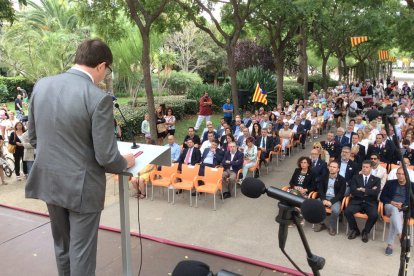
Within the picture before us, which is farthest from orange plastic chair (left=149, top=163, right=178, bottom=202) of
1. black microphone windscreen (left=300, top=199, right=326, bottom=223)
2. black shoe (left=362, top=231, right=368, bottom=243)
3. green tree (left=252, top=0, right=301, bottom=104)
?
green tree (left=252, top=0, right=301, bottom=104)

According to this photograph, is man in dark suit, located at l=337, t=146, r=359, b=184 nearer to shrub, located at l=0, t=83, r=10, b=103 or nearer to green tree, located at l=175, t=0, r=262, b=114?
green tree, located at l=175, t=0, r=262, b=114

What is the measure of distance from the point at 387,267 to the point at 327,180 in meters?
2.06

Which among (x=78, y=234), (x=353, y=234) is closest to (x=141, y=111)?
(x=353, y=234)

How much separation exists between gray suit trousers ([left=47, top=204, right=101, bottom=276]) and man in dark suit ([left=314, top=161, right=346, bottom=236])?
15.8 feet

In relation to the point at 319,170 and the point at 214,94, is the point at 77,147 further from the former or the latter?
the point at 214,94

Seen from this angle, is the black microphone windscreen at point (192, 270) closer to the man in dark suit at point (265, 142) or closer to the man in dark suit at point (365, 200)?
the man in dark suit at point (365, 200)

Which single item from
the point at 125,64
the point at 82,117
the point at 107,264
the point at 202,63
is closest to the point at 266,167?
the point at 107,264

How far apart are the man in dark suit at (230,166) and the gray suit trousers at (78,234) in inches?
222

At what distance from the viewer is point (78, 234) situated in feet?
9.53

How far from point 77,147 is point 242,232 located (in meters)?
4.45

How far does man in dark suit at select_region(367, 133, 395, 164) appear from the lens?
9227 millimetres

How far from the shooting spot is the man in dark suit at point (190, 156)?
948 centimetres

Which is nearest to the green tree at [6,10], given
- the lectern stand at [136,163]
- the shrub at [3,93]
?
the lectern stand at [136,163]

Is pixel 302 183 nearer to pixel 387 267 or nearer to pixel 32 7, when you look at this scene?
pixel 387 267
